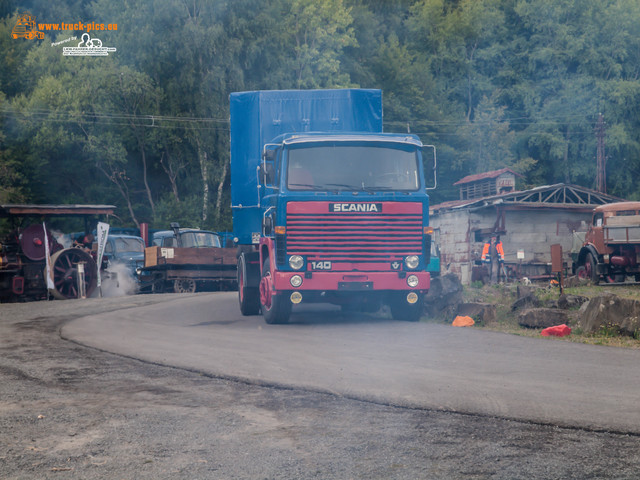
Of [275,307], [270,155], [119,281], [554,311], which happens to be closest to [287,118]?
[270,155]

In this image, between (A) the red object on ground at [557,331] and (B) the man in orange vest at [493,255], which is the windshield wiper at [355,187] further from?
(B) the man in orange vest at [493,255]

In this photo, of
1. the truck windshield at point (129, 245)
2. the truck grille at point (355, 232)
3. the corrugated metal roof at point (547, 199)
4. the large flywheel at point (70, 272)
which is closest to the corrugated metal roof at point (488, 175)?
the corrugated metal roof at point (547, 199)

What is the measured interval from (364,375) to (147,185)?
45615 mm

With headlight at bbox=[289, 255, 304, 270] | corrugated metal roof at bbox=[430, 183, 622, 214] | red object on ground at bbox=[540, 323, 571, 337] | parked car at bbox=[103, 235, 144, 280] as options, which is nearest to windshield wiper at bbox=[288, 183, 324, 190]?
headlight at bbox=[289, 255, 304, 270]

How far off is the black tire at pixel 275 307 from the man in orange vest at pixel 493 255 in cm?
2128

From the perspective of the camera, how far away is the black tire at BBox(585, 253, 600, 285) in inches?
942

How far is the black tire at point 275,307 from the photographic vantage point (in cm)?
1249

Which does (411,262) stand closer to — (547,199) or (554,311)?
(554,311)

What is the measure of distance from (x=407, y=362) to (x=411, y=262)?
398 centimetres

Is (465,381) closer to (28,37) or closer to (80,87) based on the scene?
(80,87)

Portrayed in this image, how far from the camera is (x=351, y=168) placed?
40.5 feet

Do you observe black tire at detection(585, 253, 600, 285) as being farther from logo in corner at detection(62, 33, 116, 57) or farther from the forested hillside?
logo in corner at detection(62, 33, 116, 57)

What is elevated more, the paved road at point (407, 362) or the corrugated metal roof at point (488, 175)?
the corrugated metal roof at point (488, 175)

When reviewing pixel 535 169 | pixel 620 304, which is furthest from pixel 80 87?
pixel 620 304
